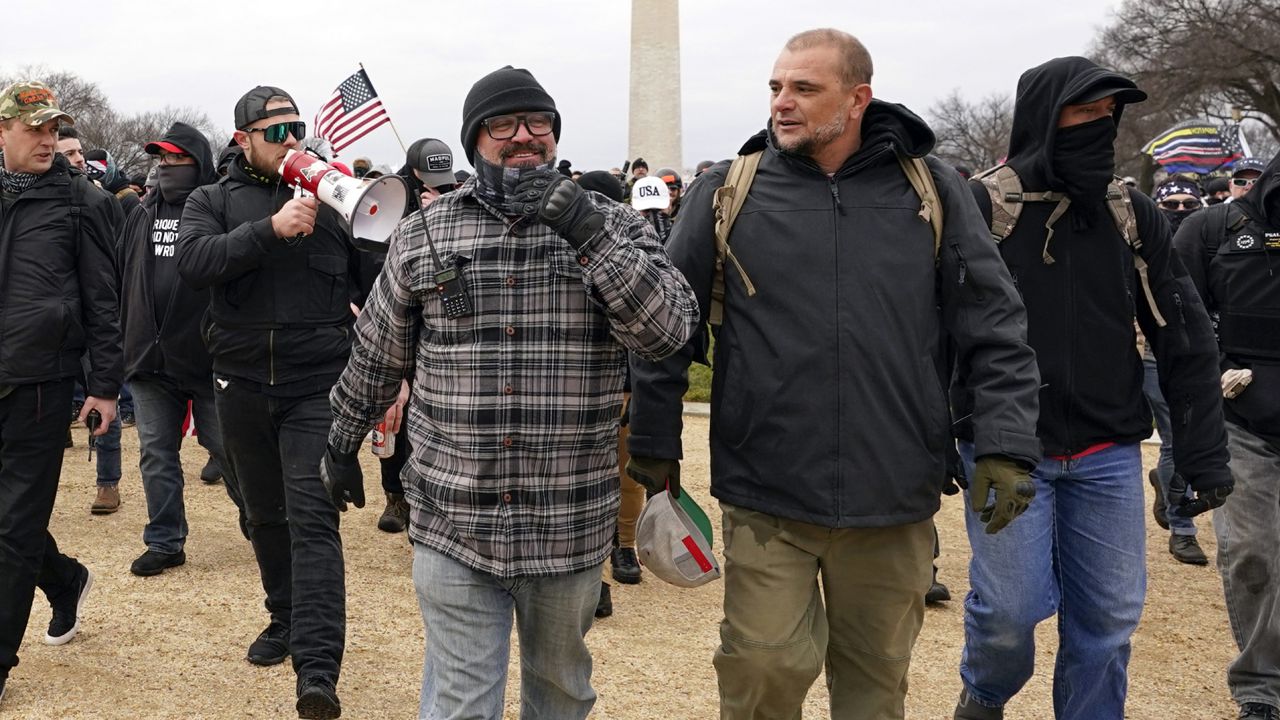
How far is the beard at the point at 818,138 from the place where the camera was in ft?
11.5

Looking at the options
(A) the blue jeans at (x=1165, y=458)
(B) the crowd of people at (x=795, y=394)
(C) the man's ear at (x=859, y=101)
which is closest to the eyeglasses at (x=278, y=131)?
(B) the crowd of people at (x=795, y=394)

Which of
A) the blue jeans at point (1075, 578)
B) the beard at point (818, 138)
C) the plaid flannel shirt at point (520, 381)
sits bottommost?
the blue jeans at point (1075, 578)

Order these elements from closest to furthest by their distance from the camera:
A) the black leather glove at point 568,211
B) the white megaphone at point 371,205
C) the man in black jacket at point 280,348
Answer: the black leather glove at point 568,211, the white megaphone at point 371,205, the man in black jacket at point 280,348

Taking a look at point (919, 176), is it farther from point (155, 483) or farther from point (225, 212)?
point (155, 483)

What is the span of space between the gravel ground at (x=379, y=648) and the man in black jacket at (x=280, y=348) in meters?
0.43

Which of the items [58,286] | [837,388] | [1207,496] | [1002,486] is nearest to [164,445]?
[58,286]

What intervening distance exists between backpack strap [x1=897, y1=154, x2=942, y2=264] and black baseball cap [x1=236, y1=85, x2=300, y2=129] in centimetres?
265

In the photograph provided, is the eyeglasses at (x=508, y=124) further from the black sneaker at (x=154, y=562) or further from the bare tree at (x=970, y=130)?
the bare tree at (x=970, y=130)

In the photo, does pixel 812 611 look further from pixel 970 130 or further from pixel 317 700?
pixel 970 130

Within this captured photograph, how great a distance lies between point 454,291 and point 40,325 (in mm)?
2590

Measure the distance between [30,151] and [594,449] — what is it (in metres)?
3.14

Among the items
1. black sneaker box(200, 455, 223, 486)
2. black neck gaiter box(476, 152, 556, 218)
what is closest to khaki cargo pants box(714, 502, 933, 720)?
black neck gaiter box(476, 152, 556, 218)

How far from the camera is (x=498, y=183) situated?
10.5 feet

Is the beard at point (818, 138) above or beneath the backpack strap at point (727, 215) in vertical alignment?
above
